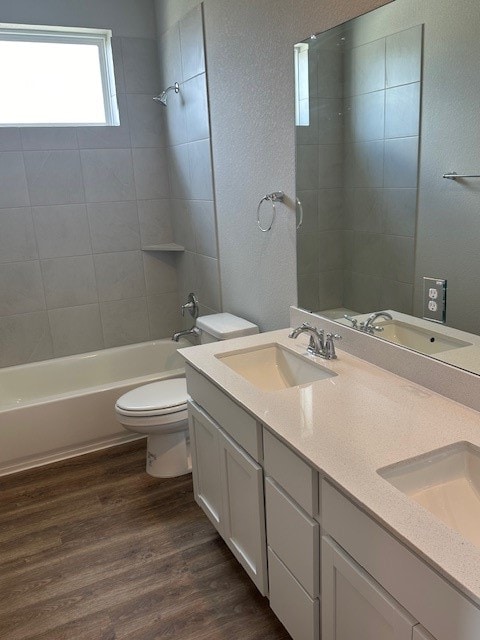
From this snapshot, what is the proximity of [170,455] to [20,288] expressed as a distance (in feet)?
4.99

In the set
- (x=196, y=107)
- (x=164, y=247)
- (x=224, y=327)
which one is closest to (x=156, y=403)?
(x=224, y=327)

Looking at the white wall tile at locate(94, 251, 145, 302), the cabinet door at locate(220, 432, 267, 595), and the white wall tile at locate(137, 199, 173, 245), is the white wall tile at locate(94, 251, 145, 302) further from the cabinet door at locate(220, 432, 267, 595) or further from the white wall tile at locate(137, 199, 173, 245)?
the cabinet door at locate(220, 432, 267, 595)

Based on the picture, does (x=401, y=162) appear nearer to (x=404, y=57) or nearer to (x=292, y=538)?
(x=404, y=57)

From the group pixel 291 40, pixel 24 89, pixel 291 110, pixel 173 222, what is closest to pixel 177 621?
pixel 291 110

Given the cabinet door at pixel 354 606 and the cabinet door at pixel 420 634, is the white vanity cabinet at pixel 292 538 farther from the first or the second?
the cabinet door at pixel 420 634

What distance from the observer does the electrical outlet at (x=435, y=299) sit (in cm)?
155

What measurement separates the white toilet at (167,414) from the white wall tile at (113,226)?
105 cm

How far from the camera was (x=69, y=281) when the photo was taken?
346 centimetres

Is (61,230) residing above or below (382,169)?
below

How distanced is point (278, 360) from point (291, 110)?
1039 mm

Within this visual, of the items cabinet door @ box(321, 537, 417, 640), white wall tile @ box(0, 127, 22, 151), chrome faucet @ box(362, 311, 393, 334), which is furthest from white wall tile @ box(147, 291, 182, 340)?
cabinet door @ box(321, 537, 417, 640)

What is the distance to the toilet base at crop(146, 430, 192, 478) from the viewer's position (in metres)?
2.70

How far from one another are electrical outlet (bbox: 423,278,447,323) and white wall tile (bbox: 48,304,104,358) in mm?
2505

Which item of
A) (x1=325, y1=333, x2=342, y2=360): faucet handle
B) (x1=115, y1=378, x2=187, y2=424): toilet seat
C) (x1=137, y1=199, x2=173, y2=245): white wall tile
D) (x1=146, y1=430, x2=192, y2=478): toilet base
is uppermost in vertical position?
(x1=137, y1=199, x2=173, y2=245): white wall tile
